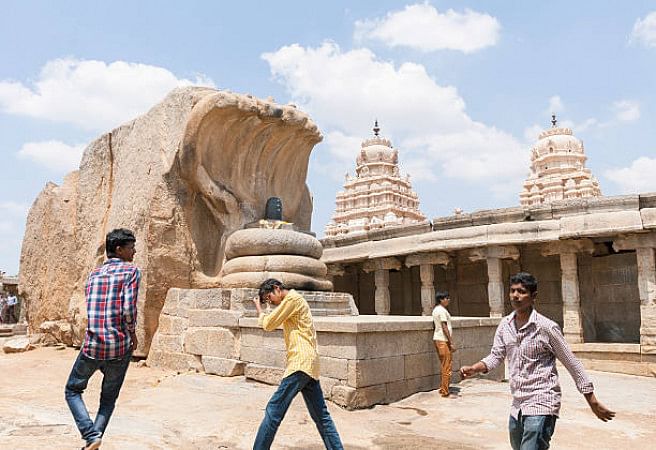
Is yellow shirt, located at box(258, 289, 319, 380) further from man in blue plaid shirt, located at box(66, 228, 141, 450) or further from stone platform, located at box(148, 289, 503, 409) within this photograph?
stone platform, located at box(148, 289, 503, 409)

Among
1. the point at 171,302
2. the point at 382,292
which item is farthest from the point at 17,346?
the point at 382,292

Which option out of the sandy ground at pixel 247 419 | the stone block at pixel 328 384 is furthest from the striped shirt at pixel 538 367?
the stone block at pixel 328 384

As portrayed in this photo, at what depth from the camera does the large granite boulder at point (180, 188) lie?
28.5ft

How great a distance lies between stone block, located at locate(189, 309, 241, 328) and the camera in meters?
7.54

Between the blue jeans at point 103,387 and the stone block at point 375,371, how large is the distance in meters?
2.88

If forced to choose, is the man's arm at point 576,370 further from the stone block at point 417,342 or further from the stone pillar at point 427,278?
the stone pillar at point 427,278

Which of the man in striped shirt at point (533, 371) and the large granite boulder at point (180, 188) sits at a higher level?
the large granite boulder at point (180, 188)

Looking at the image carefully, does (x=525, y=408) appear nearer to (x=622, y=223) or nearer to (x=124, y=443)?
(x=124, y=443)

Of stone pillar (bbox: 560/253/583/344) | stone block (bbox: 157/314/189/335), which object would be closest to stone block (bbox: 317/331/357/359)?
stone block (bbox: 157/314/189/335)

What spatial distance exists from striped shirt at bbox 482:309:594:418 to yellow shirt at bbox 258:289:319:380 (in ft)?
4.67

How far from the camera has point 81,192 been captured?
11109mm

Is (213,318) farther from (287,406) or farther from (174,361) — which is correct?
(287,406)

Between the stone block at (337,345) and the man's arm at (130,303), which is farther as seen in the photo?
the stone block at (337,345)

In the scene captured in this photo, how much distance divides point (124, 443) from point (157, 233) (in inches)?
181
